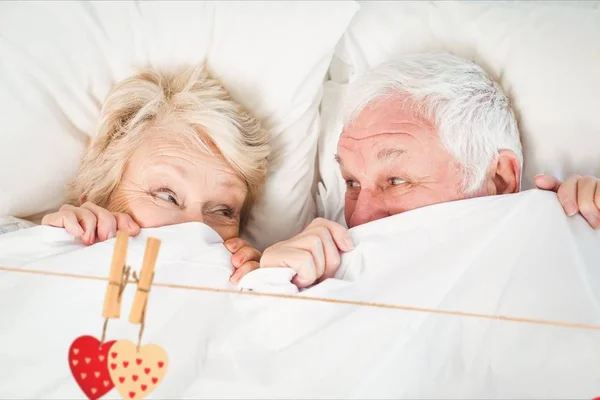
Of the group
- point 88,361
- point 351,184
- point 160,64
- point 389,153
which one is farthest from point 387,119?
point 88,361

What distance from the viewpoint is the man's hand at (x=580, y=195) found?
1239mm

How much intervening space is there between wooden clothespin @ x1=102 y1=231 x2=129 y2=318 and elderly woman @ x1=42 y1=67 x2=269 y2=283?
417 millimetres

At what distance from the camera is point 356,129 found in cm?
146

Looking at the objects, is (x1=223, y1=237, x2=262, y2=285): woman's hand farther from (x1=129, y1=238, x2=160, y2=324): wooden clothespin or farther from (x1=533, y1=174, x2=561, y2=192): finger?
(x1=533, y1=174, x2=561, y2=192): finger

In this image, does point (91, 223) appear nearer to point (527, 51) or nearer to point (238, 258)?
point (238, 258)

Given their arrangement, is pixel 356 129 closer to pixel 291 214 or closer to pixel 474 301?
pixel 291 214

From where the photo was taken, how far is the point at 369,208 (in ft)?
4.66

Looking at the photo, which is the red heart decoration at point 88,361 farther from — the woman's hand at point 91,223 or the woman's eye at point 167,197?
the woman's eye at point 167,197

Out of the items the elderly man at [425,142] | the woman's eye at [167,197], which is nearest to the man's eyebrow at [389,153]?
the elderly man at [425,142]

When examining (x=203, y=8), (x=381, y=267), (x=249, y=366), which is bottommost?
(x=249, y=366)

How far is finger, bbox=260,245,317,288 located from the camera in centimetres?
121

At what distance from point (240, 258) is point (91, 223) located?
0.30 metres

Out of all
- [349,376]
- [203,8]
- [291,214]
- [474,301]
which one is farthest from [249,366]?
[203,8]

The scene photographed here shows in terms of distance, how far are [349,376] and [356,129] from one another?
0.58 metres
